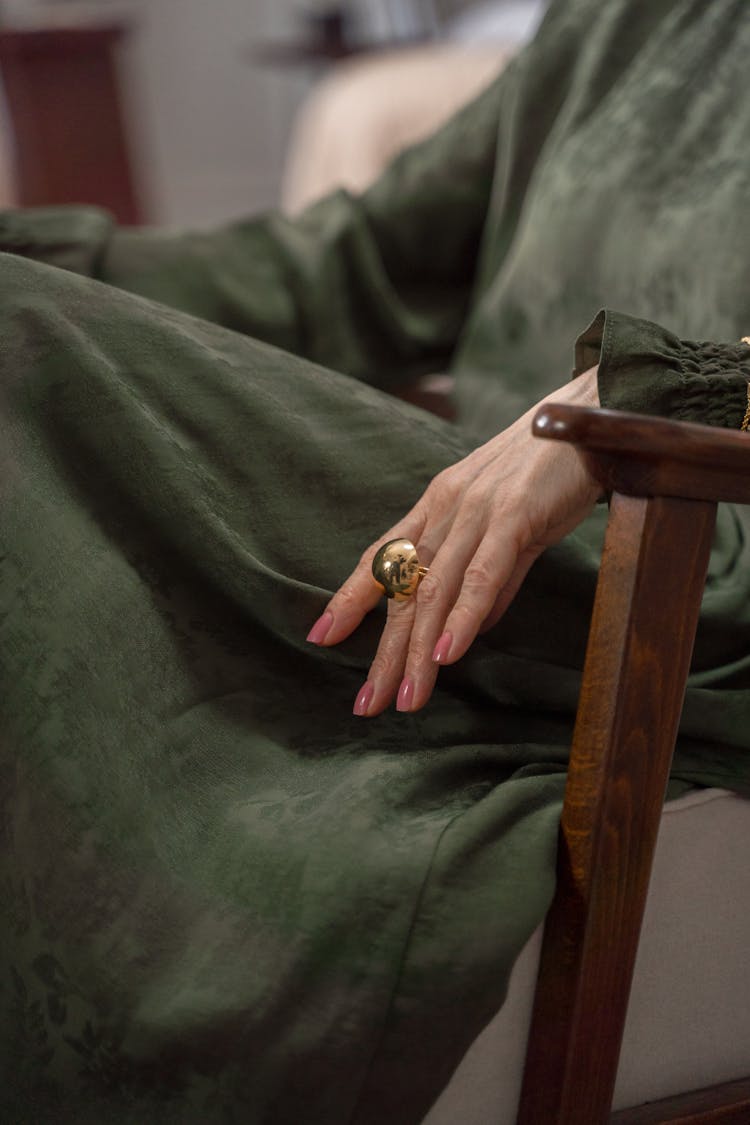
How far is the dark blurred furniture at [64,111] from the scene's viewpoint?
326 cm

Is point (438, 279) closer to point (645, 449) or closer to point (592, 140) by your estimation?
point (592, 140)

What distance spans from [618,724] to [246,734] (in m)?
0.21

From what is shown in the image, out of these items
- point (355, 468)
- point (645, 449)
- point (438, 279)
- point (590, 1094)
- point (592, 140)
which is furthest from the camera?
point (438, 279)

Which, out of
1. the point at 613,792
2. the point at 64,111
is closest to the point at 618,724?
the point at 613,792

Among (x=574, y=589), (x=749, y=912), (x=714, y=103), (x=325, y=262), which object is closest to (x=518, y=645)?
(x=574, y=589)

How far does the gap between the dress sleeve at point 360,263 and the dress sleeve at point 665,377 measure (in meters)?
0.68

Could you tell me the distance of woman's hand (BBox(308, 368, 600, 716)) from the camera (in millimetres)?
611

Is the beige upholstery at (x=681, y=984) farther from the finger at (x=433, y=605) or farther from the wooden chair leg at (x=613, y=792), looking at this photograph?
the finger at (x=433, y=605)

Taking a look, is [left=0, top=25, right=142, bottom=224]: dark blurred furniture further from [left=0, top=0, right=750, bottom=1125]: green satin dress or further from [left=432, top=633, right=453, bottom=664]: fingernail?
[left=432, top=633, right=453, bottom=664]: fingernail

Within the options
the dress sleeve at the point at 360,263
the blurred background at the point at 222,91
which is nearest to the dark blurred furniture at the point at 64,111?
the blurred background at the point at 222,91

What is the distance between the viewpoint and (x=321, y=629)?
0.64 m

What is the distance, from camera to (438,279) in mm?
1373

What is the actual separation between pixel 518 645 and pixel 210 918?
9.7 inches

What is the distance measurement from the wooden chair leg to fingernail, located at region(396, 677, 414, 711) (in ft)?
0.33
